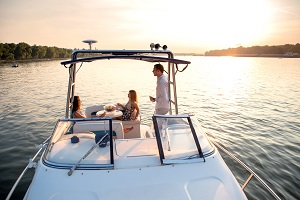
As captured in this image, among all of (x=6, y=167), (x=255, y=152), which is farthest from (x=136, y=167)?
(x=255, y=152)

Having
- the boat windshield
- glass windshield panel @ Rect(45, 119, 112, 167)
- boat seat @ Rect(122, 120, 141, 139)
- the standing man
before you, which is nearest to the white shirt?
the standing man

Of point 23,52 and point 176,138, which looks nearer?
point 176,138

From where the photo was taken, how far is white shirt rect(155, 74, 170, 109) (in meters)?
6.18

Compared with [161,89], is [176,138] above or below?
below

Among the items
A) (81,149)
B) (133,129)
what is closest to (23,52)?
(133,129)

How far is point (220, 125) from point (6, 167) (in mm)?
10411

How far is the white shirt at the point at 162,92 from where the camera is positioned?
618cm

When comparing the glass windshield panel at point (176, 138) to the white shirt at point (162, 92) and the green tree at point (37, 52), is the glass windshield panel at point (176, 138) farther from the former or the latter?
the green tree at point (37, 52)

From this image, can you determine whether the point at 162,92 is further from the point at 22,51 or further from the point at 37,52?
the point at 37,52

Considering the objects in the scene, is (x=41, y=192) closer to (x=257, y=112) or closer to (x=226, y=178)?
(x=226, y=178)

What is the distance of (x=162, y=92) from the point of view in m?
6.27

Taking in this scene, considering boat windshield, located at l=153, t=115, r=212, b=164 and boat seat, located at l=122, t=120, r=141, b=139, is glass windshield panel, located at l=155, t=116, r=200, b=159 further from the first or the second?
boat seat, located at l=122, t=120, r=141, b=139

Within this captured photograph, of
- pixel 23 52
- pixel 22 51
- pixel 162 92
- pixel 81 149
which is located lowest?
pixel 81 149

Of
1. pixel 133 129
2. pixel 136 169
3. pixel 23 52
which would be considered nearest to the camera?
pixel 136 169
